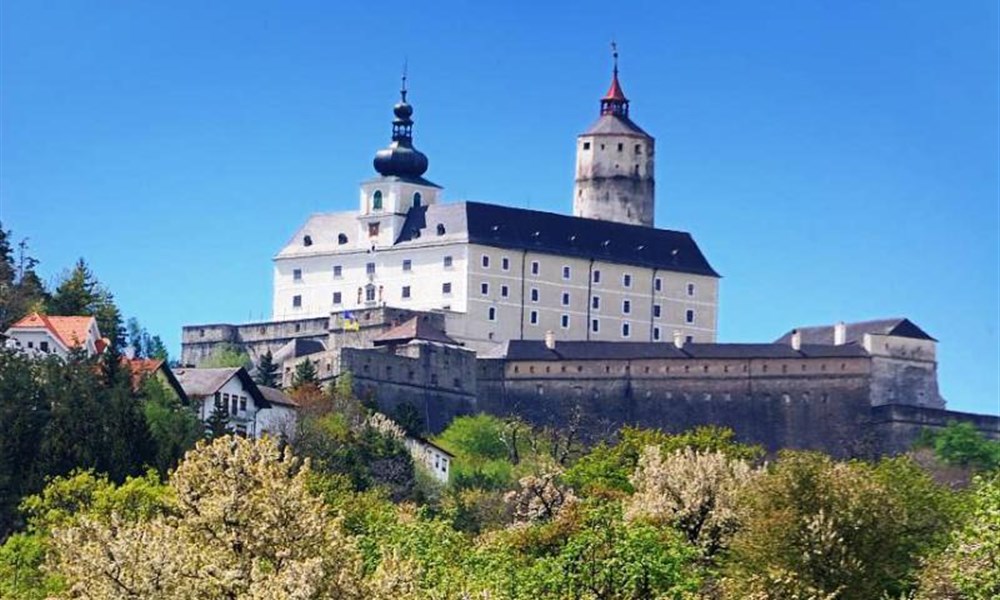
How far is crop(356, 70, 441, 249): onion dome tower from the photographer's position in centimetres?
12562

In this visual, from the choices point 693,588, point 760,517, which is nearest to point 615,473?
point 760,517

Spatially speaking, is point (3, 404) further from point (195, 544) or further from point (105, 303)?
point (195, 544)

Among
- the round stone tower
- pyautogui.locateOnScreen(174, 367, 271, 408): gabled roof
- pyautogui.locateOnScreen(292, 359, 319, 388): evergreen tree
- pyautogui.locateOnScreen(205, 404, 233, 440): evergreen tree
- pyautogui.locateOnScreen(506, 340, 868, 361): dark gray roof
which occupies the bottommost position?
pyautogui.locateOnScreen(205, 404, 233, 440): evergreen tree

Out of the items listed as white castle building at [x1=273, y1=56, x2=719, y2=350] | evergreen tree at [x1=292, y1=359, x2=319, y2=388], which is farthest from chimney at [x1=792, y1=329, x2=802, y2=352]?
evergreen tree at [x1=292, y1=359, x2=319, y2=388]

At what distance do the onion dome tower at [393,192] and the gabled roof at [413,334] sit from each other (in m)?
9.52

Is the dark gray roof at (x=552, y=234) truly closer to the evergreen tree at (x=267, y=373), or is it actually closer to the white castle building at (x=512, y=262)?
the white castle building at (x=512, y=262)

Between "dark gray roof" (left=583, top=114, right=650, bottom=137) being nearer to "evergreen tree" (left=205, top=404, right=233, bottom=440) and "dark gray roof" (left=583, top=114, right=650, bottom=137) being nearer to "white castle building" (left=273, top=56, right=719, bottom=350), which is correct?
"white castle building" (left=273, top=56, right=719, bottom=350)

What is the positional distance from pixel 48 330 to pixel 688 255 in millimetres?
40598

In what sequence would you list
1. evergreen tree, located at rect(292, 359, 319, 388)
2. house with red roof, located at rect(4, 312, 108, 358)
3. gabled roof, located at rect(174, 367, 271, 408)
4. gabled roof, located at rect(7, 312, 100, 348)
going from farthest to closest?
evergreen tree, located at rect(292, 359, 319, 388), gabled roof, located at rect(174, 367, 271, 408), gabled roof, located at rect(7, 312, 100, 348), house with red roof, located at rect(4, 312, 108, 358)

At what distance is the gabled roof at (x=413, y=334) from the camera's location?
114m

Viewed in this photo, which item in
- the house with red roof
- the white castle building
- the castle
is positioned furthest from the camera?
the white castle building

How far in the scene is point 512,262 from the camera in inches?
4815

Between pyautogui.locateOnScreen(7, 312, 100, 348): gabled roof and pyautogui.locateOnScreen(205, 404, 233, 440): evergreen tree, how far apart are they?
4.82 metres

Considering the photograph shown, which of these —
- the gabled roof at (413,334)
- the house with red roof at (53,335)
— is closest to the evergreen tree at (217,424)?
the house with red roof at (53,335)
